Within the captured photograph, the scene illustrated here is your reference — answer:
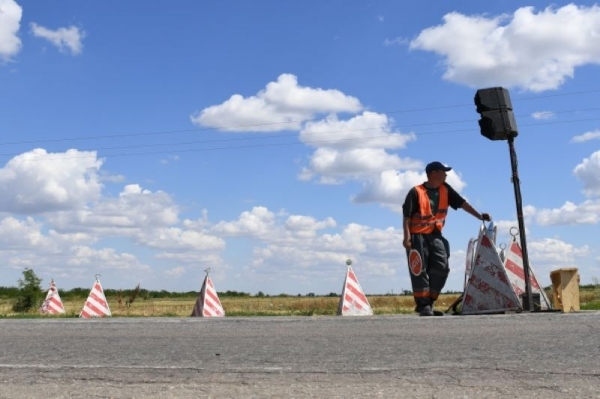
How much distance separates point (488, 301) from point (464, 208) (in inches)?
55.8

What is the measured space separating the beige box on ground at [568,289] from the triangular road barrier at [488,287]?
547mm

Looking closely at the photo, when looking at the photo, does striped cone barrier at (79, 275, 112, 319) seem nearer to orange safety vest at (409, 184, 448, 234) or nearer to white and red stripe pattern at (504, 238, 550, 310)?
orange safety vest at (409, 184, 448, 234)

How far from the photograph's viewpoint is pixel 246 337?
7082 millimetres

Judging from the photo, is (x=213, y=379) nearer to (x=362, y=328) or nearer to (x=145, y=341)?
(x=145, y=341)

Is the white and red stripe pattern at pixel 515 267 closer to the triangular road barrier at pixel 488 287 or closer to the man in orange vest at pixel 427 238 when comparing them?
the triangular road barrier at pixel 488 287

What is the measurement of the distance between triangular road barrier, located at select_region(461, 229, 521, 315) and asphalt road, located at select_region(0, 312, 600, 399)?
166 cm

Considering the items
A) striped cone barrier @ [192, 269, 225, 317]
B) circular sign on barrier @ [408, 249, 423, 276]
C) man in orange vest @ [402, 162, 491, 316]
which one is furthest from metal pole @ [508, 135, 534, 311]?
striped cone barrier @ [192, 269, 225, 317]

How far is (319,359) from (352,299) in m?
8.66

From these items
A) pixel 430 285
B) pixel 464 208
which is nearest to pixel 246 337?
pixel 430 285

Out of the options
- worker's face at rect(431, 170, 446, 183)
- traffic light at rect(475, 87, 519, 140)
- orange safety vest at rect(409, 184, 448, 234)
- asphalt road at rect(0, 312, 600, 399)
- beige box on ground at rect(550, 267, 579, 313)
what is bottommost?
asphalt road at rect(0, 312, 600, 399)

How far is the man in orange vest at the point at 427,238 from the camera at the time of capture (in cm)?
1006

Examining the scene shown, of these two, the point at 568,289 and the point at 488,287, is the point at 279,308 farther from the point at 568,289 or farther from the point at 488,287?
the point at 568,289

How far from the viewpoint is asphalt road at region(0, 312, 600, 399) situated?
4.50m

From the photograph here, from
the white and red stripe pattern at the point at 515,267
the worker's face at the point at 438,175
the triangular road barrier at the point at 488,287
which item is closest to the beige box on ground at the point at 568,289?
the triangular road barrier at the point at 488,287
